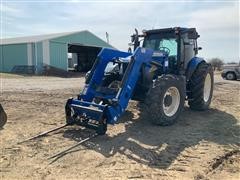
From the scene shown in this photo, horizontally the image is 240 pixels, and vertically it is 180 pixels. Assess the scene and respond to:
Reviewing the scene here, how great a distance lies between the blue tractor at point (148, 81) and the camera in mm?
7617

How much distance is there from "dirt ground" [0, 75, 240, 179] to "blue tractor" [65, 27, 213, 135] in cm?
41

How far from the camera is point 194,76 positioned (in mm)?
10398

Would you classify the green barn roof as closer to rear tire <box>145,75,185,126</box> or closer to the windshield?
the windshield

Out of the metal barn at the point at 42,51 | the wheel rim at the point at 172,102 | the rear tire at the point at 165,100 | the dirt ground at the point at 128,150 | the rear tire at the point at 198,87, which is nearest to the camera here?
the dirt ground at the point at 128,150

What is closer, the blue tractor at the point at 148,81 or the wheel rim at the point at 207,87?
the blue tractor at the point at 148,81

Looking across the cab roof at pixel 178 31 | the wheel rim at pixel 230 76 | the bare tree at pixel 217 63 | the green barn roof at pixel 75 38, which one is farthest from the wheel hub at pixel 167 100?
the bare tree at pixel 217 63

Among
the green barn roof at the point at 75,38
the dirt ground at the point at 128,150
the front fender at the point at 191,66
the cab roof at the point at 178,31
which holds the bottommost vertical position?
the dirt ground at the point at 128,150

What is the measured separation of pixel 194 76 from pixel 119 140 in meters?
4.07

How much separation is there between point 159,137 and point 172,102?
157cm

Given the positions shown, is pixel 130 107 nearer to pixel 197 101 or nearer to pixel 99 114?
pixel 197 101

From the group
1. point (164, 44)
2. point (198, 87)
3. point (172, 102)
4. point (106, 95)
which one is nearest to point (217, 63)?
point (198, 87)

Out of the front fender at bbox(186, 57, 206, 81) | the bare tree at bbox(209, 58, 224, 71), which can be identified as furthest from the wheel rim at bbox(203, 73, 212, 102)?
the bare tree at bbox(209, 58, 224, 71)

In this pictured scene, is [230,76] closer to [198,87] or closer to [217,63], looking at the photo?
[198,87]

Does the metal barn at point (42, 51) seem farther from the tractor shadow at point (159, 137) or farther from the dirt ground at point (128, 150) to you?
Answer: the tractor shadow at point (159, 137)
